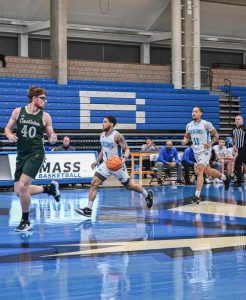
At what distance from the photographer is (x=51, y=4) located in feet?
80.3

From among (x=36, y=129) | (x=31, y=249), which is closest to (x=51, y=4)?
(x=36, y=129)

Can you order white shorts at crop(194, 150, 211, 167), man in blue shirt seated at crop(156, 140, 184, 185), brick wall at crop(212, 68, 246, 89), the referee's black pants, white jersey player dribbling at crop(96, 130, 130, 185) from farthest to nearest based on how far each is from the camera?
1. brick wall at crop(212, 68, 246, 89)
2. man in blue shirt seated at crop(156, 140, 184, 185)
3. the referee's black pants
4. white shorts at crop(194, 150, 211, 167)
5. white jersey player dribbling at crop(96, 130, 130, 185)

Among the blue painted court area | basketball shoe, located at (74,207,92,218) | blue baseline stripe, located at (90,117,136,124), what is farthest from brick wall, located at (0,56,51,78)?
basketball shoe, located at (74,207,92,218)

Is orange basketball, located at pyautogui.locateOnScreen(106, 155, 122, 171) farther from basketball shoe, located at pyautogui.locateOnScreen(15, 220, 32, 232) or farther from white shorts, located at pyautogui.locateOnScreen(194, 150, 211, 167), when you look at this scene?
white shorts, located at pyautogui.locateOnScreen(194, 150, 211, 167)

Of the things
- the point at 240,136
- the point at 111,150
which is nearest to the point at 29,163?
the point at 111,150

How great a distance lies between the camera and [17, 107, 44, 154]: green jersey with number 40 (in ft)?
27.7

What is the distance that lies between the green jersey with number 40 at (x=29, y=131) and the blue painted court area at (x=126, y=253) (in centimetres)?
105

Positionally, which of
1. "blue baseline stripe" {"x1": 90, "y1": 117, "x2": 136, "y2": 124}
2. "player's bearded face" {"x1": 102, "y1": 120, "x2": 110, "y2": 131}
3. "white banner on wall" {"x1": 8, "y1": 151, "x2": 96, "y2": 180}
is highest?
"blue baseline stripe" {"x1": 90, "y1": 117, "x2": 136, "y2": 124}

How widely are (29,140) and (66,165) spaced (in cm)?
920

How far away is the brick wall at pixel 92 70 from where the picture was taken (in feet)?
80.8

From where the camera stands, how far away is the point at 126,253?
692 centimetres

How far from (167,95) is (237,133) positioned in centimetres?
818

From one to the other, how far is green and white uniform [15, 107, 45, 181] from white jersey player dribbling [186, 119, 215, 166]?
4.66m

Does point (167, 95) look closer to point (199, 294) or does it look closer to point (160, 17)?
point (160, 17)
